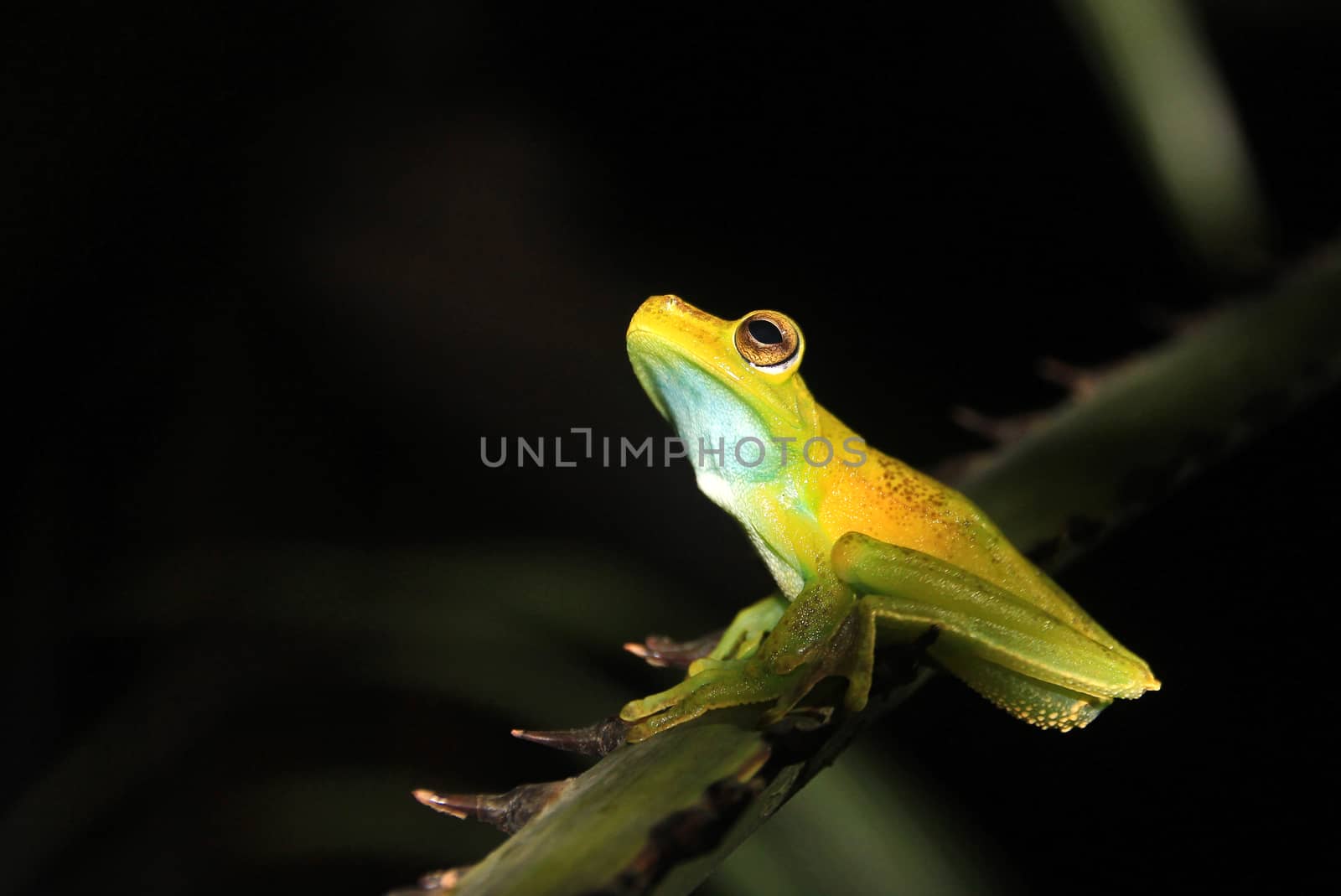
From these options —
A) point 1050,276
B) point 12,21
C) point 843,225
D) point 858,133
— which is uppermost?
point 12,21

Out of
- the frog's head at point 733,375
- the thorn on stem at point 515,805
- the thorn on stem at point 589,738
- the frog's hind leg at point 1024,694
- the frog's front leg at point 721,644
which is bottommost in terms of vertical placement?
the frog's hind leg at point 1024,694

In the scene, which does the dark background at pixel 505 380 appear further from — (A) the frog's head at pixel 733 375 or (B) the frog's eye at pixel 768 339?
(B) the frog's eye at pixel 768 339

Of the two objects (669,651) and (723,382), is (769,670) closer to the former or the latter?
(669,651)

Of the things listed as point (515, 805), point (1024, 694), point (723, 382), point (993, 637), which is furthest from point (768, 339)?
point (515, 805)

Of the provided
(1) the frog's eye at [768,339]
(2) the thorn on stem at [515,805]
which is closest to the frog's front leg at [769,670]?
(2) the thorn on stem at [515,805]

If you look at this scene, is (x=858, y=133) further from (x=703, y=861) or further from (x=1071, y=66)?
(x=703, y=861)

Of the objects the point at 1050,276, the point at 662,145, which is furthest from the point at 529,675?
the point at 1050,276
